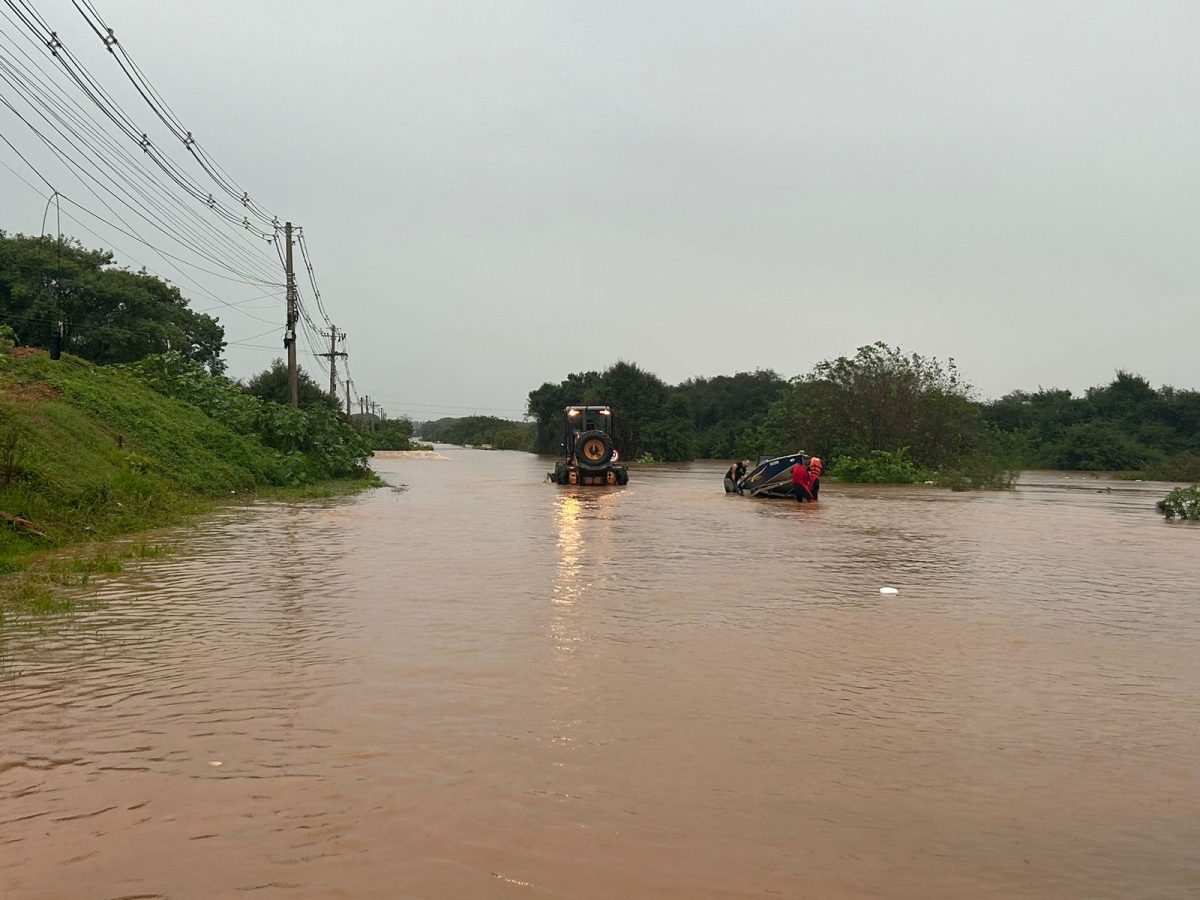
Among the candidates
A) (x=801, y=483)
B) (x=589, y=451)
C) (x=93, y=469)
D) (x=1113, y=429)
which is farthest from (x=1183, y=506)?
(x=1113, y=429)

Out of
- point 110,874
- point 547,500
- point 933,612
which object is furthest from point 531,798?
point 547,500

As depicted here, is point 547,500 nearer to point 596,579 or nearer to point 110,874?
point 596,579

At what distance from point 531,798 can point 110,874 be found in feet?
5.81

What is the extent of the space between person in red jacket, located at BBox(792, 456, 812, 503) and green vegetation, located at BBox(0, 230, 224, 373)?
3008cm

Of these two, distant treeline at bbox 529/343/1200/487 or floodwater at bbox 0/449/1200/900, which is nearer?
floodwater at bbox 0/449/1200/900

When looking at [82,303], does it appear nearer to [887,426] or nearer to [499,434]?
[887,426]

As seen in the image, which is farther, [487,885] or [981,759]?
[981,759]

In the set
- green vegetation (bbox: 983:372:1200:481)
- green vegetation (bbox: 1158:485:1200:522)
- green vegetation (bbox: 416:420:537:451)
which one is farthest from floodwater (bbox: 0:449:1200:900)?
green vegetation (bbox: 416:420:537:451)

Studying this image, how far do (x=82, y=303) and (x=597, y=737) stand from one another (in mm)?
47131

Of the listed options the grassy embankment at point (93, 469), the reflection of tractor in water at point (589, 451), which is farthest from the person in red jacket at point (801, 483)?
the grassy embankment at point (93, 469)

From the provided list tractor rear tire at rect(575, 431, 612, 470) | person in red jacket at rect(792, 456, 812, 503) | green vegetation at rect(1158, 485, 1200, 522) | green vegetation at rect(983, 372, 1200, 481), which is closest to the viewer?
green vegetation at rect(1158, 485, 1200, 522)

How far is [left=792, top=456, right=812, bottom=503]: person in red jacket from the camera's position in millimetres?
28156

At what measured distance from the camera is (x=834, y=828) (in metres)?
4.51

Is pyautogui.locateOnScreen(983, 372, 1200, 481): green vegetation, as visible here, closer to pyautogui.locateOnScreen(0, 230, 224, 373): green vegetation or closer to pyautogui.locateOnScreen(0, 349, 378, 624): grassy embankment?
pyautogui.locateOnScreen(0, 349, 378, 624): grassy embankment
